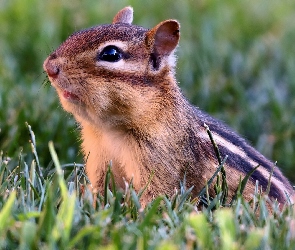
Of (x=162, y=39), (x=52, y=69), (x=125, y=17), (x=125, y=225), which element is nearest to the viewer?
(x=125, y=225)

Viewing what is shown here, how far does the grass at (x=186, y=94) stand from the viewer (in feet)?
7.88

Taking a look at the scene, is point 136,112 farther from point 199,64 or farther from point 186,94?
point 199,64

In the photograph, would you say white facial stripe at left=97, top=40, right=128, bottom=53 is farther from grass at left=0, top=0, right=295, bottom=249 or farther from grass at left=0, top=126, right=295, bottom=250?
grass at left=0, top=126, right=295, bottom=250

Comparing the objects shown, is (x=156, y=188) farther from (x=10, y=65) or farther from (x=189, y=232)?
(x=10, y=65)

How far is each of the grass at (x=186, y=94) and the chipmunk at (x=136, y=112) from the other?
191 millimetres

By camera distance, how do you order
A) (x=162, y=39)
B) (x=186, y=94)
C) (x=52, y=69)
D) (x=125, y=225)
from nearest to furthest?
(x=125, y=225)
(x=52, y=69)
(x=162, y=39)
(x=186, y=94)

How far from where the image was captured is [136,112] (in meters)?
3.40

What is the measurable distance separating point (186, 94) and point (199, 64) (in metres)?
0.58

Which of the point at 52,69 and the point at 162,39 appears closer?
the point at 52,69

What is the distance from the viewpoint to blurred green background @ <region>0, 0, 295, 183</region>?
4777 mm

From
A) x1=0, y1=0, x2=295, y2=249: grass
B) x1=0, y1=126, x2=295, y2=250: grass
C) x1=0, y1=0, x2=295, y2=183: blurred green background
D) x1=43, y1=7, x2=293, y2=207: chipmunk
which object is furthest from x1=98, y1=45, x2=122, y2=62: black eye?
x1=0, y1=0, x2=295, y2=183: blurred green background

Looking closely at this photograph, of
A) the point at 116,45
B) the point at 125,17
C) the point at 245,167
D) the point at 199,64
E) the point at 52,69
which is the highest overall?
the point at 125,17

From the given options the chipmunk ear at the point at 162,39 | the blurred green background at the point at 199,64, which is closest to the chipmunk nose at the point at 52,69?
the chipmunk ear at the point at 162,39

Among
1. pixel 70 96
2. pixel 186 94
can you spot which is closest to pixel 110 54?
pixel 70 96
